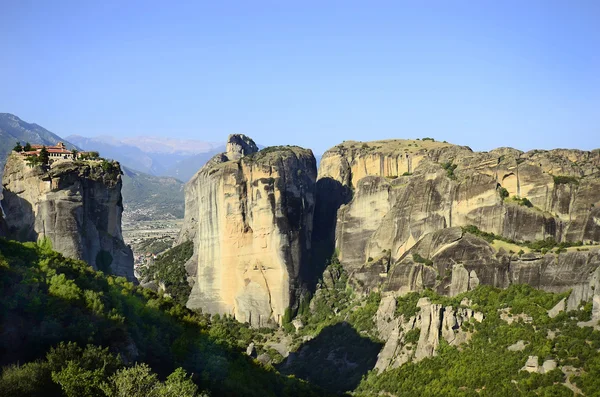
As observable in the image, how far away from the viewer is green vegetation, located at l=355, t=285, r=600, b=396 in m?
32.0

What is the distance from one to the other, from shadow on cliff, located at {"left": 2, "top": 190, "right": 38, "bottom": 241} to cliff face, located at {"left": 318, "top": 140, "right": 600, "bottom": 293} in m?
22.1

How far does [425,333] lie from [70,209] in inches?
831

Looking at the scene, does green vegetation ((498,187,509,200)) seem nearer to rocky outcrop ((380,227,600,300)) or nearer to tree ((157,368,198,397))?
rocky outcrop ((380,227,600,300))

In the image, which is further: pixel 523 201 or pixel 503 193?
pixel 503 193

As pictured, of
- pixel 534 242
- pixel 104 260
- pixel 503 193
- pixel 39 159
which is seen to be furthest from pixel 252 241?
pixel 534 242

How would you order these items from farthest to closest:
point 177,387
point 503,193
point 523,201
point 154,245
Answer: point 154,245 → point 503,193 → point 523,201 → point 177,387

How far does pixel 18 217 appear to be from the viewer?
42.7 m

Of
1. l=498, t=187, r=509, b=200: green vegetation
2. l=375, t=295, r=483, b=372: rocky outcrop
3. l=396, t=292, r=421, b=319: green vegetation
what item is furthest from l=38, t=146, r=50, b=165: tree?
l=498, t=187, r=509, b=200: green vegetation

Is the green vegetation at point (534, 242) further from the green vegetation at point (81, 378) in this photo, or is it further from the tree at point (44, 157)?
the green vegetation at point (81, 378)

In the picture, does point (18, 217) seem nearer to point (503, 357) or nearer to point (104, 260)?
point (104, 260)

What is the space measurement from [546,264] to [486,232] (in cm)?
500

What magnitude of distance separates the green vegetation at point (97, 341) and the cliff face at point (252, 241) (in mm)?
20934

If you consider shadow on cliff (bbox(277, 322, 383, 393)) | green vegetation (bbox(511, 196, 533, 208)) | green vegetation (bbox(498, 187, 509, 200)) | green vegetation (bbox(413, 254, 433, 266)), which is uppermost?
green vegetation (bbox(498, 187, 509, 200))

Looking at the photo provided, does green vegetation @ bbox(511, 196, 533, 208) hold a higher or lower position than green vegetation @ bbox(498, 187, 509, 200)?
lower
